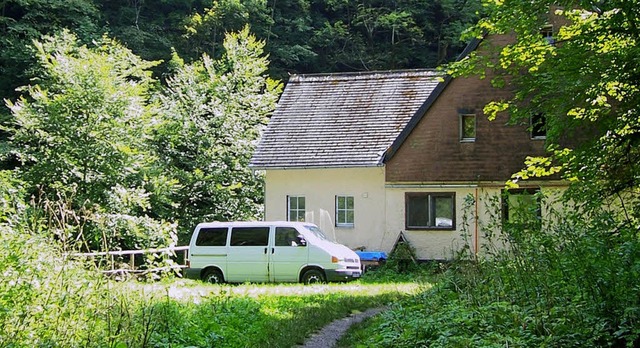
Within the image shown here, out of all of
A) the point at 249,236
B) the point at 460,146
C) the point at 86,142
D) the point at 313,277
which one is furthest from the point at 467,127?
the point at 86,142

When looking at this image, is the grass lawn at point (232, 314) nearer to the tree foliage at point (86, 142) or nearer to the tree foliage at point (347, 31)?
the tree foliage at point (86, 142)

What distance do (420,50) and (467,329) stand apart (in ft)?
140

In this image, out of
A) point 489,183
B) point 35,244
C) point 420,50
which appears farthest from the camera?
point 420,50

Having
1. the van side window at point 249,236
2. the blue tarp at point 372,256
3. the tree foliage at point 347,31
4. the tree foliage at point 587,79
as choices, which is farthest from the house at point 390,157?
the tree foliage at point 347,31

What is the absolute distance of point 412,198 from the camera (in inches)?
1084

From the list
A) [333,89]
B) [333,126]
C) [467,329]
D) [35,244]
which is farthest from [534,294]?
[333,89]

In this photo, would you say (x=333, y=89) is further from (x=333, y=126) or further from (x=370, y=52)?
(x=370, y=52)

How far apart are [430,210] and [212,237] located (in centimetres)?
765

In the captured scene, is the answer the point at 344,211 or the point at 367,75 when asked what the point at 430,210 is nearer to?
the point at 344,211

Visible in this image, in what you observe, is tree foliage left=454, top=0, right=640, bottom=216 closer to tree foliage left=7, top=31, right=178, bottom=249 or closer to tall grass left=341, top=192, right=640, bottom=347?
tall grass left=341, top=192, right=640, bottom=347

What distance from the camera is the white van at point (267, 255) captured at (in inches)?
870

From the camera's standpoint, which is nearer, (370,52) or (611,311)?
(611,311)

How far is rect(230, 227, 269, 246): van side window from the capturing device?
2284 cm

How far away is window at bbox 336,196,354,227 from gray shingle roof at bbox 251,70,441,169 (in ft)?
4.62
